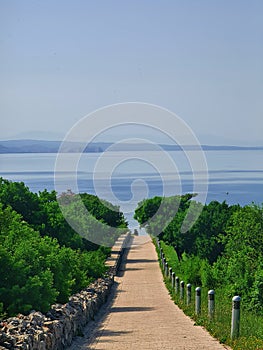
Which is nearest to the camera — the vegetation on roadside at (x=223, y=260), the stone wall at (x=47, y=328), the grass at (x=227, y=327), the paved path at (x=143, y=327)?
the stone wall at (x=47, y=328)

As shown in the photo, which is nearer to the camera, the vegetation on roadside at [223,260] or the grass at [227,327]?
the grass at [227,327]

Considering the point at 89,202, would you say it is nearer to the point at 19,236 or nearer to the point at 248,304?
the point at 248,304

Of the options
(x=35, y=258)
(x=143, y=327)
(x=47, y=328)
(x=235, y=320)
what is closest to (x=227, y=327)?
(x=235, y=320)

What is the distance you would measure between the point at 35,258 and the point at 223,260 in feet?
74.7

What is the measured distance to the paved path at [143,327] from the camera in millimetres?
14102

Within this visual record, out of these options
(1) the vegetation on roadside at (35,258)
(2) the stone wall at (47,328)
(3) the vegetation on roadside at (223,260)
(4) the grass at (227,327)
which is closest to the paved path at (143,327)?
(4) the grass at (227,327)

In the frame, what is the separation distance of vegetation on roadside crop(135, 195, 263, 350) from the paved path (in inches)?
15.5

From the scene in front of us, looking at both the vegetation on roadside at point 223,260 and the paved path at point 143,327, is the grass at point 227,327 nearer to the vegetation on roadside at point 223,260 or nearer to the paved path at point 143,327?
the vegetation on roadside at point 223,260

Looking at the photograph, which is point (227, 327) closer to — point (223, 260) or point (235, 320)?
point (235, 320)

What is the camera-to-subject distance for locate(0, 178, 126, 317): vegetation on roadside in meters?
14.9

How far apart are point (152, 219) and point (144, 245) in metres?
4.77

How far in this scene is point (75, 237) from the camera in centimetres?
3550

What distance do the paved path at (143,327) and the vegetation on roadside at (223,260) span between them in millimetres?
393

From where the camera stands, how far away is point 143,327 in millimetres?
17562
